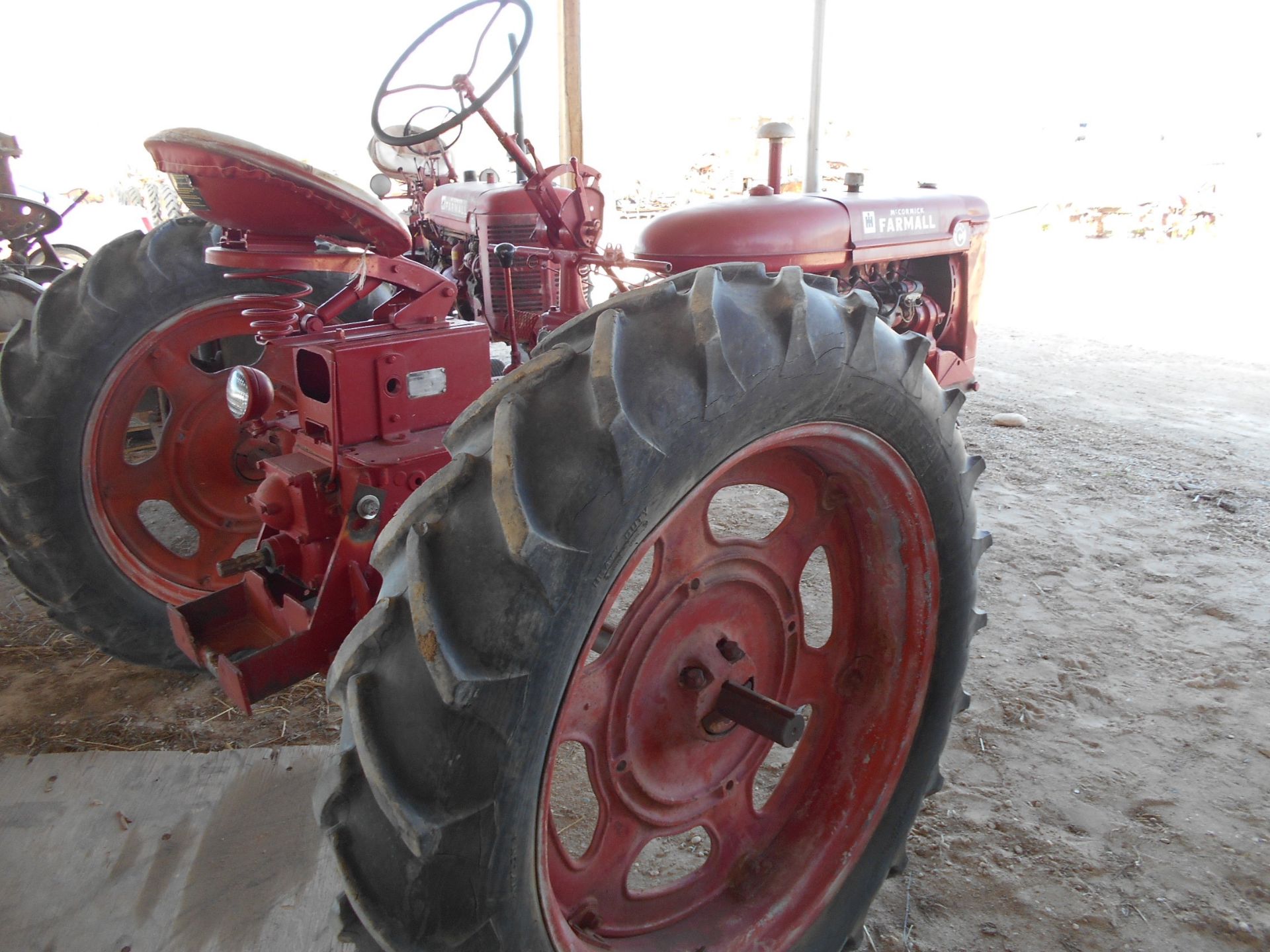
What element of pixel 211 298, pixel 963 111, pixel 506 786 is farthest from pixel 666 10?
pixel 506 786

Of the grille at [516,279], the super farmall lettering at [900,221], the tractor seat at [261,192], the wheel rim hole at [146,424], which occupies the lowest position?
the wheel rim hole at [146,424]

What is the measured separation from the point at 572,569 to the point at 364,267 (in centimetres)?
118

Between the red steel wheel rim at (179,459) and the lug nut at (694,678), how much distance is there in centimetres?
163

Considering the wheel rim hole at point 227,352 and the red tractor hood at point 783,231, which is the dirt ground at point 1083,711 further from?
the red tractor hood at point 783,231

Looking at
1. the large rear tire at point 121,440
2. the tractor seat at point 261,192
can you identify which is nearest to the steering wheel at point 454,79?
the large rear tire at point 121,440

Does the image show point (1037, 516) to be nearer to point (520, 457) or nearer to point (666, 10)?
point (520, 457)

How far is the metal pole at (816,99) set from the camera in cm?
570

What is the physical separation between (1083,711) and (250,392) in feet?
7.45

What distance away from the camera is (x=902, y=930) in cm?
165

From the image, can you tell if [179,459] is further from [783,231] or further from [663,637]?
[783,231]

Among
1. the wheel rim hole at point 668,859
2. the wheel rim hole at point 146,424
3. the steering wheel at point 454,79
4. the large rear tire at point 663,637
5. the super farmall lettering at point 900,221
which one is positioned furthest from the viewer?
the super farmall lettering at point 900,221

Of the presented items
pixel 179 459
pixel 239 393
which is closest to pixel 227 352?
pixel 179 459

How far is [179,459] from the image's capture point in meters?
2.44

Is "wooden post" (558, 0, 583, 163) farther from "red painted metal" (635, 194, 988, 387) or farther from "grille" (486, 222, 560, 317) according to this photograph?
"red painted metal" (635, 194, 988, 387)
